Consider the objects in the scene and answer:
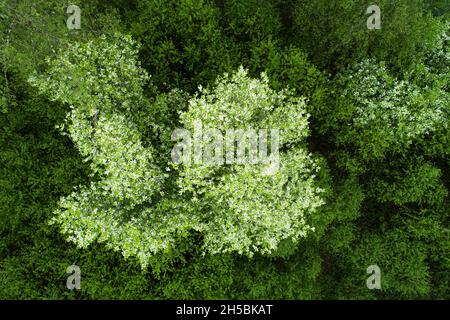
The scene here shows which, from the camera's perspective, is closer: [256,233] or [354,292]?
[256,233]

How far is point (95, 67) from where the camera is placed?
61.0ft

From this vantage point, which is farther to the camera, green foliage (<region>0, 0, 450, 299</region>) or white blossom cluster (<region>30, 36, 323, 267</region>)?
green foliage (<region>0, 0, 450, 299</region>)

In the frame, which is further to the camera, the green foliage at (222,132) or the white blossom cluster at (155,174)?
the green foliage at (222,132)

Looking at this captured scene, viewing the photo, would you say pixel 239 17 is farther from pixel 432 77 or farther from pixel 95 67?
pixel 432 77

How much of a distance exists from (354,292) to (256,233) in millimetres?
10768

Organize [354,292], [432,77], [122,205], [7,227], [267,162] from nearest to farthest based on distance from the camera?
1. [267,162]
2. [122,205]
3. [432,77]
4. [7,227]
5. [354,292]

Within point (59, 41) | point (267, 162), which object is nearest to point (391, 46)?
point (267, 162)

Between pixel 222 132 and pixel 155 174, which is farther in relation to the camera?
pixel 155 174

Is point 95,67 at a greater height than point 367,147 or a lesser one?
greater

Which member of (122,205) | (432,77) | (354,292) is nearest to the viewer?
(122,205)

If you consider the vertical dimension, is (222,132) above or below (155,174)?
above
